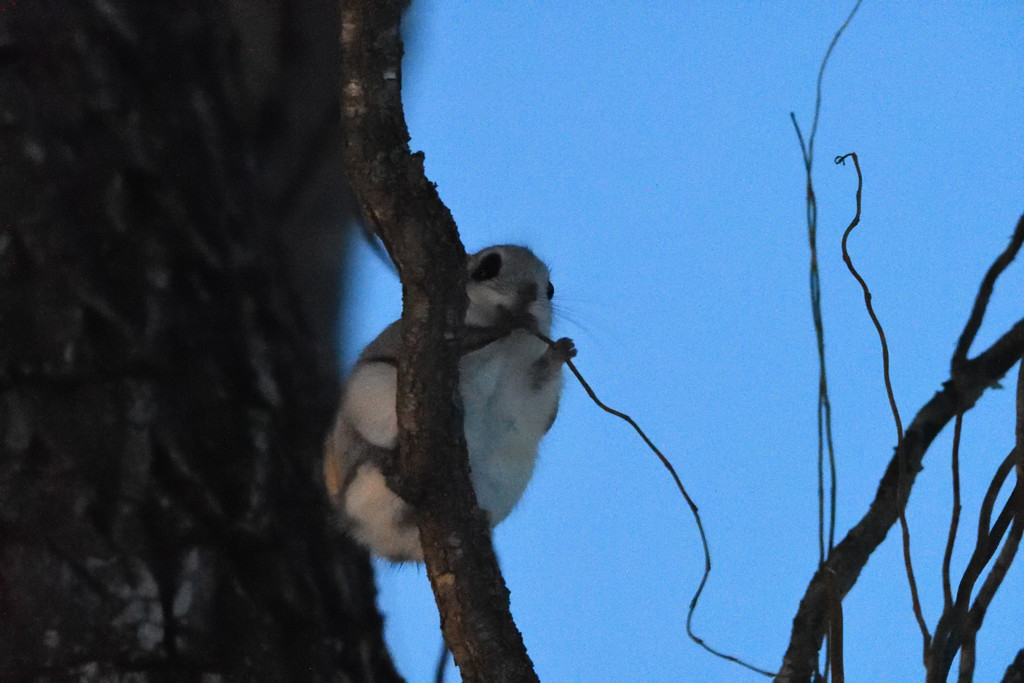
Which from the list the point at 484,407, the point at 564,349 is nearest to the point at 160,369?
the point at 484,407

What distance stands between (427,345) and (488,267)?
52cm

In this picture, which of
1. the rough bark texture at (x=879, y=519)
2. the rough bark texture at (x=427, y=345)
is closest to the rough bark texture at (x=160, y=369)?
the rough bark texture at (x=427, y=345)

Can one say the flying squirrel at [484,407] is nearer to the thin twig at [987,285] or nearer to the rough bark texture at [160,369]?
the rough bark texture at [160,369]

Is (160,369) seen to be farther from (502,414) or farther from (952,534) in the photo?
(952,534)

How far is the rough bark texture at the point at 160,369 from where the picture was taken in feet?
4.18

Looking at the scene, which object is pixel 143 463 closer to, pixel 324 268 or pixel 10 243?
pixel 10 243

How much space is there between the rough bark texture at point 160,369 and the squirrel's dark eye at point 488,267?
1.24 ft

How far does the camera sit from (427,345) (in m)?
0.95

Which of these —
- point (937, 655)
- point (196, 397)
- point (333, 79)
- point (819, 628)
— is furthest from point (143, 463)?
point (937, 655)

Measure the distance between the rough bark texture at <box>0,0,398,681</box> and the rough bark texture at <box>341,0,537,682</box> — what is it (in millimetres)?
465

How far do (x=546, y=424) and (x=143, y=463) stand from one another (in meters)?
0.59

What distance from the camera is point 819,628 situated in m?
0.91

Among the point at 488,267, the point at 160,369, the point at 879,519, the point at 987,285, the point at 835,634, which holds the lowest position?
the point at 835,634

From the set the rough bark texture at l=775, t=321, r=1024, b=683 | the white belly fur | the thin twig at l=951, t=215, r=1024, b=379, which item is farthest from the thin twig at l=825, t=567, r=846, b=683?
the white belly fur
